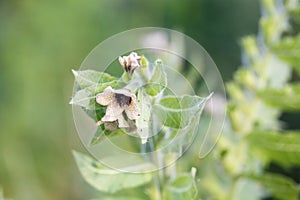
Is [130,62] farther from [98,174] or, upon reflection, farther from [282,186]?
[282,186]

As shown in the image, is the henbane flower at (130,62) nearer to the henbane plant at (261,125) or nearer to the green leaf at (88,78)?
the green leaf at (88,78)

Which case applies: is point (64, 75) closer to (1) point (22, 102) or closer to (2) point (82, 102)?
(1) point (22, 102)

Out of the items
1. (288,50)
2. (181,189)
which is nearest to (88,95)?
(181,189)

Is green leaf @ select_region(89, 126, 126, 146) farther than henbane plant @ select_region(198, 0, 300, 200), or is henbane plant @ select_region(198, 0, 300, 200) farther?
henbane plant @ select_region(198, 0, 300, 200)

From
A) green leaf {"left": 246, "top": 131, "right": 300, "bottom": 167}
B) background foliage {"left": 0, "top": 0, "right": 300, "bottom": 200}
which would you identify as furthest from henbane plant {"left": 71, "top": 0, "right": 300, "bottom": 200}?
background foliage {"left": 0, "top": 0, "right": 300, "bottom": 200}

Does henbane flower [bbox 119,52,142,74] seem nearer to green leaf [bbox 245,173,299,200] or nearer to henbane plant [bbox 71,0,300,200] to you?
henbane plant [bbox 71,0,300,200]

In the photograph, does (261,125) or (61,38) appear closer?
(261,125)
